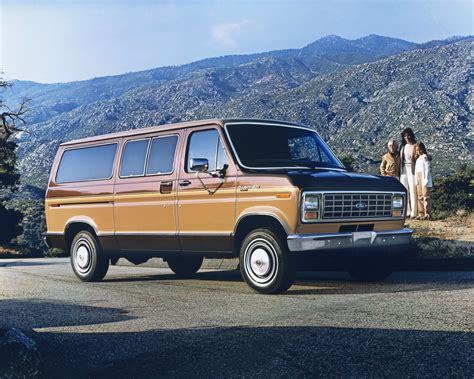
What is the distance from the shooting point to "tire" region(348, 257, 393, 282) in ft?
28.6

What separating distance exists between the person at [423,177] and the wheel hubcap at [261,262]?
340 inches

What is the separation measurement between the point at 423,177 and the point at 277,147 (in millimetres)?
7725

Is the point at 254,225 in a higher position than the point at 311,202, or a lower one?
lower

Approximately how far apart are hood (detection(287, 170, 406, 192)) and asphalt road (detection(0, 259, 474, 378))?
1.27 meters

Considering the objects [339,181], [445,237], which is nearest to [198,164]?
[339,181]

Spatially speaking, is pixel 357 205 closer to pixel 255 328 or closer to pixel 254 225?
pixel 254 225

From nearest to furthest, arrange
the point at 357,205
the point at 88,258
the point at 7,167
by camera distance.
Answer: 1. the point at 357,205
2. the point at 88,258
3. the point at 7,167

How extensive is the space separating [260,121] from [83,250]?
371 centimetres

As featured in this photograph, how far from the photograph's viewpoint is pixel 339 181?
7.71 metres

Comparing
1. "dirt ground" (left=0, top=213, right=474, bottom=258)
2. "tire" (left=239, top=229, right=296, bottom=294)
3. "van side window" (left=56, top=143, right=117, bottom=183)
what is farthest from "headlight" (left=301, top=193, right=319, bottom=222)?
"dirt ground" (left=0, top=213, right=474, bottom=258)

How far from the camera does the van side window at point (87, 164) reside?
33.0 ft

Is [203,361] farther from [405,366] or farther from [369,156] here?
[369,156]

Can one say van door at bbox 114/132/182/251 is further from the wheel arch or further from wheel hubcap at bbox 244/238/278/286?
wheel hubcap at bbox 244/238/278/286

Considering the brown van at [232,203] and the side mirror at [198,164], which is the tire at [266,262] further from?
the side mirror at [198,164]
